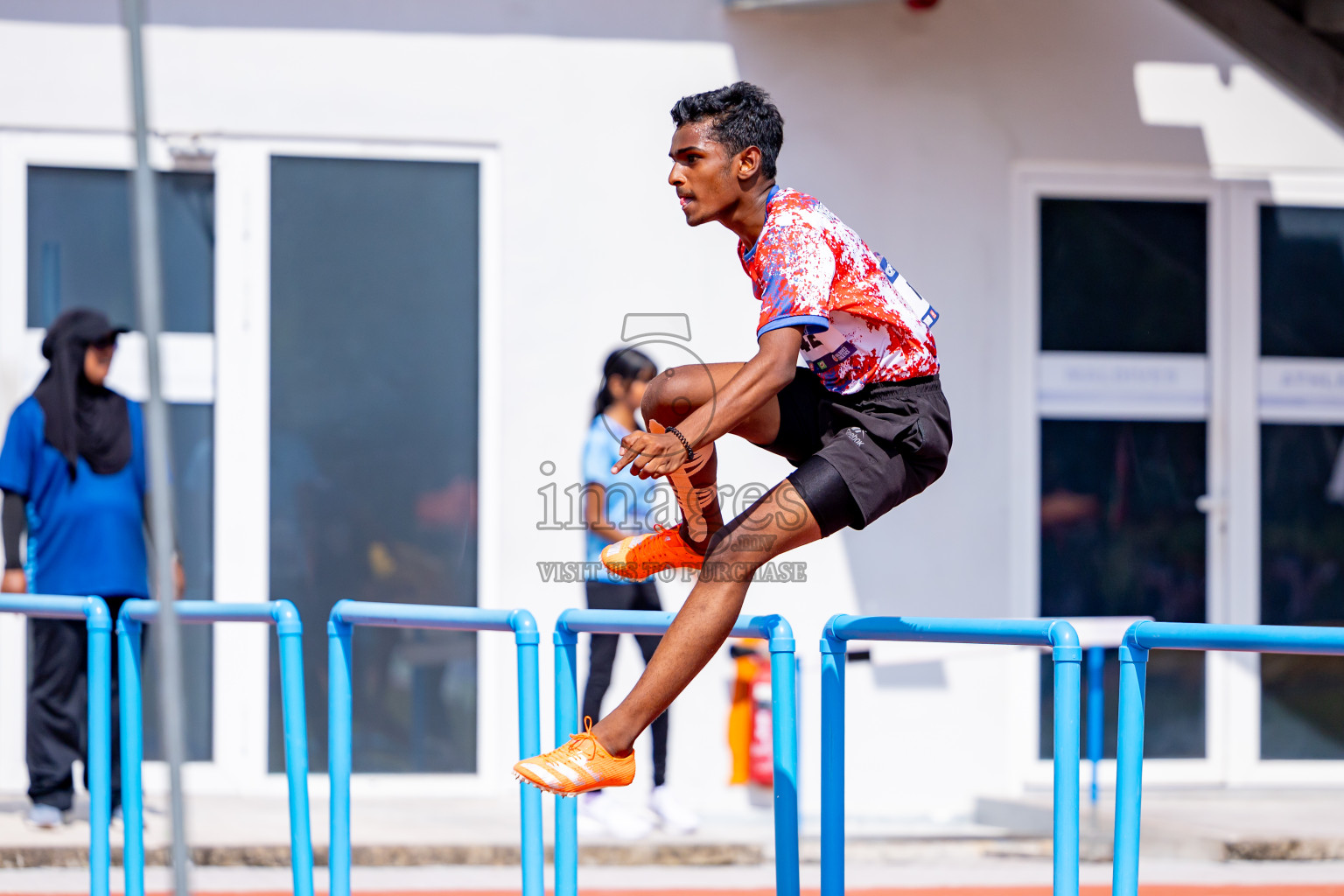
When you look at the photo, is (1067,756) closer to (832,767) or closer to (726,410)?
(832,767)

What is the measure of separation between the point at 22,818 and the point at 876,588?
12.7 feet

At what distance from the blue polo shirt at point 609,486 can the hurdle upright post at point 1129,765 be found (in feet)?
10.2

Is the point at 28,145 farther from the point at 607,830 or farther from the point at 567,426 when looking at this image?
the point at 607,830

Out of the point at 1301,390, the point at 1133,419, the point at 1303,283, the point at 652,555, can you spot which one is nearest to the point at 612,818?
the point at 652,555

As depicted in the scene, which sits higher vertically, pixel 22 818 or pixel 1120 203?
pixel 1120 203

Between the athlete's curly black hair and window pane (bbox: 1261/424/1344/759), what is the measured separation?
201 inches

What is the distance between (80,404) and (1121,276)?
4892mm

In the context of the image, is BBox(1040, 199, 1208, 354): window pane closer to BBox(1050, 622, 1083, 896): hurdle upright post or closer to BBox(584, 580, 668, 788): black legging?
BBox(584, 580, 668, 788): black legging

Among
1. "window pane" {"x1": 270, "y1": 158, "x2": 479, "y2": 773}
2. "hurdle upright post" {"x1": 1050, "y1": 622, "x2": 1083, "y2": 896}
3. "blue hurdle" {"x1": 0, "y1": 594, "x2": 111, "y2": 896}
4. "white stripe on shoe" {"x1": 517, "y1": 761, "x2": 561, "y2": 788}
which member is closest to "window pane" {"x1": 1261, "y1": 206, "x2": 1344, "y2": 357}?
"window pane" {"x1": 270, "y1": 158, "x2": 479, "y2": 773}

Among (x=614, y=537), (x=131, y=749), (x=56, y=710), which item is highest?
(x=614, y=537)

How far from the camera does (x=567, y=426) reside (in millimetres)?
7336

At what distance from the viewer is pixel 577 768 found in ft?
10.8

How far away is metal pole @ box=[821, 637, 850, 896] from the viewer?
12.1 ft

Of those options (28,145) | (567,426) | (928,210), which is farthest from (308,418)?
(928,210)
